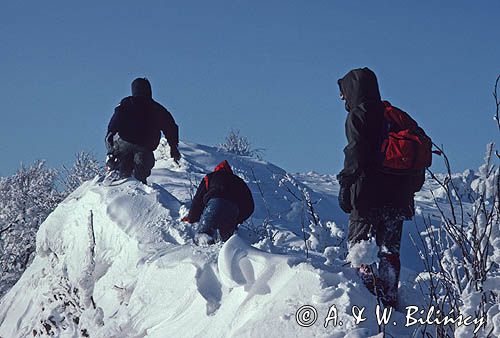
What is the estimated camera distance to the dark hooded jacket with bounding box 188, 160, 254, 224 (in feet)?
25.8

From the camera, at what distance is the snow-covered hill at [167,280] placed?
4.30 m

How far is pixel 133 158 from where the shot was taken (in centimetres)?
1010

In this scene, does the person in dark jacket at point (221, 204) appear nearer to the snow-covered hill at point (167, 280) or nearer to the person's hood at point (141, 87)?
the snow-covered hill at point (167, 280)

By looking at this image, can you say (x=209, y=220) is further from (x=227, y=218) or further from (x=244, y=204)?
(x=244, y=204)

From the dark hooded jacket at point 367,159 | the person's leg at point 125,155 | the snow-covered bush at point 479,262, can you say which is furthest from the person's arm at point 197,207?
the snow-covered bush at point 479,262

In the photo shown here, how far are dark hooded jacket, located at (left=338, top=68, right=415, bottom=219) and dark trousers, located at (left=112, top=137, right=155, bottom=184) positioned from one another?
4.80 m

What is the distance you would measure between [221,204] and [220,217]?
158mm

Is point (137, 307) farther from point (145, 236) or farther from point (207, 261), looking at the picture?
point (145, 236)

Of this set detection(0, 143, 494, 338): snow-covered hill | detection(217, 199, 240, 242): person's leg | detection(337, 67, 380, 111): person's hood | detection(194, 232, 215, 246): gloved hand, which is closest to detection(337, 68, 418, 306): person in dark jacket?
detection(337, 67, 380, 111): person's hood

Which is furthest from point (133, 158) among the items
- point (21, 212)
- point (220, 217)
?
point (21, 212)

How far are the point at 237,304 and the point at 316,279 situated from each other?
50 cm

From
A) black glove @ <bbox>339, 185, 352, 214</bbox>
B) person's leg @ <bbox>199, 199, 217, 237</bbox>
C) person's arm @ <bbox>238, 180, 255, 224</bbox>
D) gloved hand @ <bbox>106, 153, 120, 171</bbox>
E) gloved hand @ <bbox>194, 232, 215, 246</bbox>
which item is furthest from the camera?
gloved hand @ <bbox>106, 153, 120, 171</bbox>

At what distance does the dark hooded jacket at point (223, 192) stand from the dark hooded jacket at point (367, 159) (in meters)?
2.51

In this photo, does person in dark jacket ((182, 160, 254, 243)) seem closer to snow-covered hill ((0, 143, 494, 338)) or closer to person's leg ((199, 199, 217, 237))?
person's leg ((199, 199, 217, 237))
